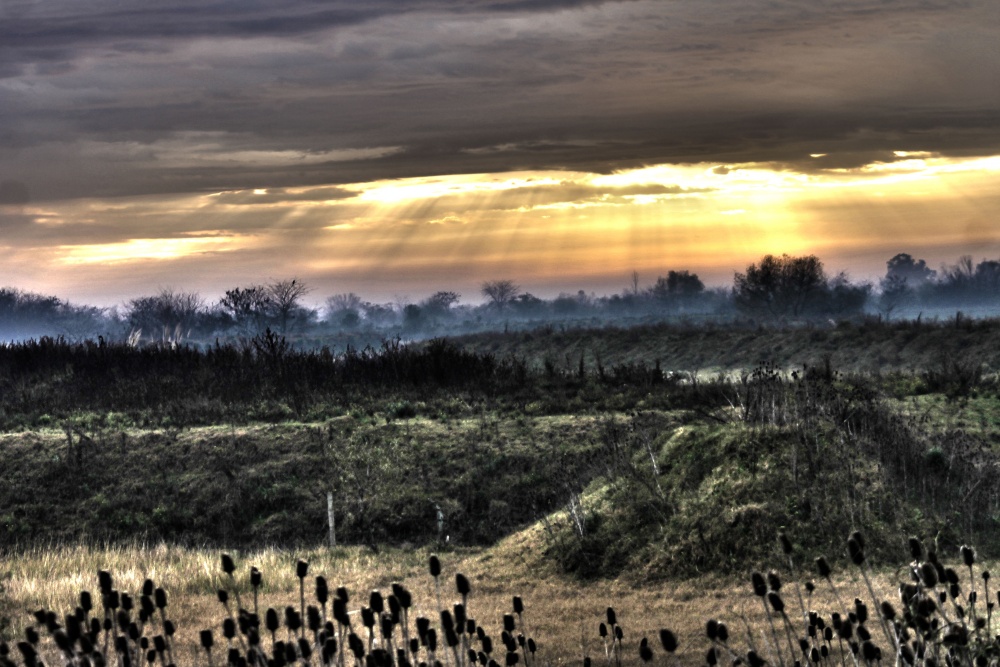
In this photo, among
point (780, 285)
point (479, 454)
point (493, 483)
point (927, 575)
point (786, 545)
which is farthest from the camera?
point (780, 285)

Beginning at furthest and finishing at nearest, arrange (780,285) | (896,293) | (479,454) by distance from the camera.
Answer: (896,293), (780,285), (479,454)

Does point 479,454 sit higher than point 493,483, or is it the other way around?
point 479,454

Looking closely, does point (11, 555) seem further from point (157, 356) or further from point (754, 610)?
point (157, 356)

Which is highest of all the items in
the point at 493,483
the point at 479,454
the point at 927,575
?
the point at 927,575

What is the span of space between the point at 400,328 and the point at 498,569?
13052cm

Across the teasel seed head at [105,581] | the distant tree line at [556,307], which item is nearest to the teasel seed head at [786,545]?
the teasel seed head at [105,581]

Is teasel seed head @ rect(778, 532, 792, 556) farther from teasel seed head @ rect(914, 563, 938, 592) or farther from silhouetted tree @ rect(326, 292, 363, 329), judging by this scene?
silhouetted tree @ rect(326, 292, 363, 329)

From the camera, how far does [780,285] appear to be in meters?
88.1

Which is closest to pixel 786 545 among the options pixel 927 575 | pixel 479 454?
pixel 927 575

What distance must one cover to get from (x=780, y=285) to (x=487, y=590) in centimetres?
8019

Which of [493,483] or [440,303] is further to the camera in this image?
[440,303]

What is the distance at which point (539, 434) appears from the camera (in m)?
20.5

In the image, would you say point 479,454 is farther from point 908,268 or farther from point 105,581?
point 908,268

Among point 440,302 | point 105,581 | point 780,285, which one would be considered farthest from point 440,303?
point 105,581
